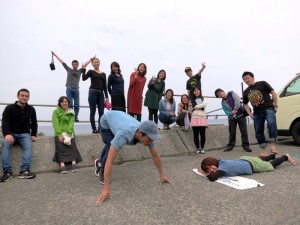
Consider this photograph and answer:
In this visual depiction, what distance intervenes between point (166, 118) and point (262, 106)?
2620mm

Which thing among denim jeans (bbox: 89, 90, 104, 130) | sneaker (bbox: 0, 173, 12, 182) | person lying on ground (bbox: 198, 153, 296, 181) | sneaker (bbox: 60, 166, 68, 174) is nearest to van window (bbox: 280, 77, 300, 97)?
person lying on ground (bbox: 198, 153, 296, 181)

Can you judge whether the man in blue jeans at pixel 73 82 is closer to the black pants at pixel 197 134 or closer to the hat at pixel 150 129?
the black pants at pixel 197 134

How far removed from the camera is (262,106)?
616cm

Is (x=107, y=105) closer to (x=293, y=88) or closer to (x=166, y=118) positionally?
(x=166, y=118)

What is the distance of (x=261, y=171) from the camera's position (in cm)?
489

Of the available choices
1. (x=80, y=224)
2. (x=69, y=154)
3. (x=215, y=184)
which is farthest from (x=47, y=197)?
(x=215, y=184)

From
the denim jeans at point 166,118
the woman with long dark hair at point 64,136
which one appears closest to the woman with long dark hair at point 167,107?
the denim jeans at point 166,118

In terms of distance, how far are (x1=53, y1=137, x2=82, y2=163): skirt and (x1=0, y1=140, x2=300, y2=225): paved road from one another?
628mm

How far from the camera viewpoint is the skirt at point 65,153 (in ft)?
18.8

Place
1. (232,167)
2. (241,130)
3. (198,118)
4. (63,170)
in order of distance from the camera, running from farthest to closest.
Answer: (241,130)
(198,118)
(63,170)
(232,167)

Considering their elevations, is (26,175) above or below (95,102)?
below

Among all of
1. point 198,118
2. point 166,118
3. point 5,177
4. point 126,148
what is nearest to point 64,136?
point 5,177

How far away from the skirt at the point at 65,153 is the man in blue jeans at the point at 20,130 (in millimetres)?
508

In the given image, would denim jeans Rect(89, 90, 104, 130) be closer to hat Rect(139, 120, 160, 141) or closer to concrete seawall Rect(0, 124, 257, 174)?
concrete seawall Rect(0, 124, 257, 174)
